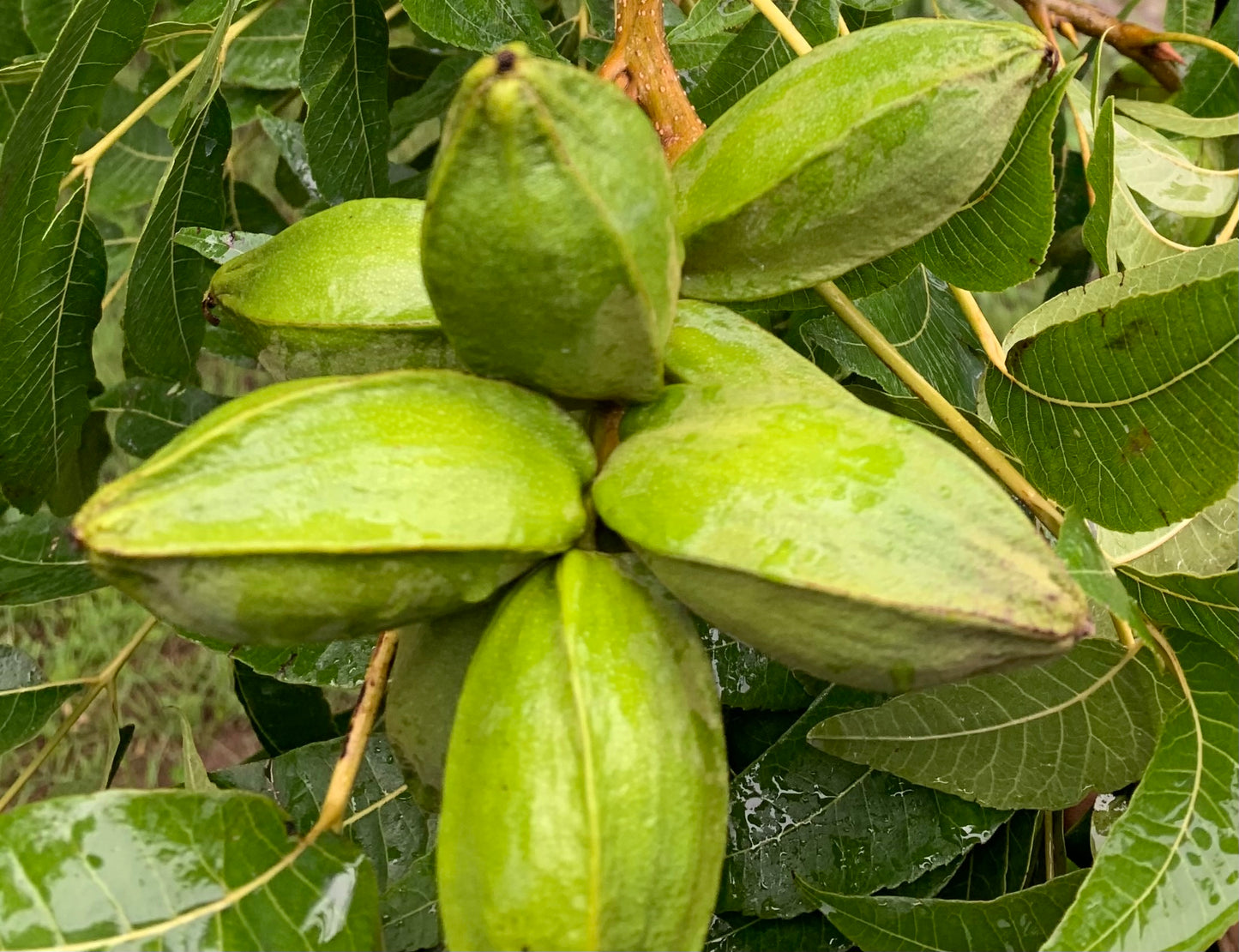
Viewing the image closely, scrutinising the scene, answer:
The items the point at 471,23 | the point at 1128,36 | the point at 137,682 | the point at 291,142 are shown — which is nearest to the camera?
the point at 471,23

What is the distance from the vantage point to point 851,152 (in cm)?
82

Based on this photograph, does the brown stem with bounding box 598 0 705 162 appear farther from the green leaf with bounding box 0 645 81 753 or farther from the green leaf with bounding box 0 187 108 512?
the green leaf with bounding box 0 645 81 753

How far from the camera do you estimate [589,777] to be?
0.63 meters

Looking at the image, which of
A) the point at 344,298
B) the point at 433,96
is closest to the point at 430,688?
the point at 344,298

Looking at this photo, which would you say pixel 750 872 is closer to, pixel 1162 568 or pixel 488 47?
pixel 1162 568

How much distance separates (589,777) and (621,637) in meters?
0.09

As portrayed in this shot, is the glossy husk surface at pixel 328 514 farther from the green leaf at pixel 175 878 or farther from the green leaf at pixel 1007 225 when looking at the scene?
the green leaf at pixel 1007 225

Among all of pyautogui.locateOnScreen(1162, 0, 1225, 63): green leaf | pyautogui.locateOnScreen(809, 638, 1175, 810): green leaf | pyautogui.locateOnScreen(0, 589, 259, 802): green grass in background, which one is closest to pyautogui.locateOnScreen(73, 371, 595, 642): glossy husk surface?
pyautogui.locateOnScreen(809, 638, 1175, 810): green leaf

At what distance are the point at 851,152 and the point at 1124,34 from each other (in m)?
1.19

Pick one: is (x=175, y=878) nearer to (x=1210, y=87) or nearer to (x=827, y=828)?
(x=827, y=828)

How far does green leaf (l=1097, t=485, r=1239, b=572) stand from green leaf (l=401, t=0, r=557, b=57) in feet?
2.71

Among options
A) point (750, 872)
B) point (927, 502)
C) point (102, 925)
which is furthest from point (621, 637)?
point (750, 872)

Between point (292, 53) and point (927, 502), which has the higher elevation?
point (292, 53)

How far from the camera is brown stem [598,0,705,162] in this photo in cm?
95
